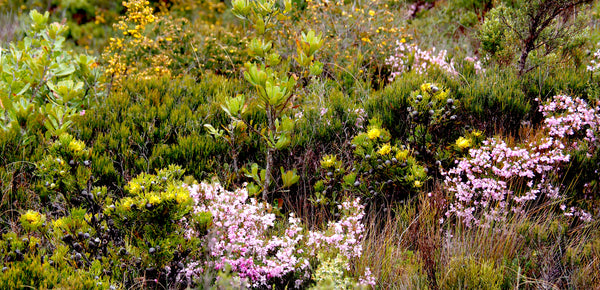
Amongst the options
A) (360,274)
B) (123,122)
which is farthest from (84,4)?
(360,274)

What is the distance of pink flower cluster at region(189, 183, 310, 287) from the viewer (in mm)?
2752

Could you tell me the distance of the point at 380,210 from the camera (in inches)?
145

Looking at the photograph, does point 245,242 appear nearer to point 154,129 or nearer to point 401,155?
point 401,155

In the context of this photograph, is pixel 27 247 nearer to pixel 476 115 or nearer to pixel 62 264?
pixel 62 264

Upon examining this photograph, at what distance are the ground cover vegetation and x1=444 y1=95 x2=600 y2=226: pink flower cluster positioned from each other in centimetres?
2

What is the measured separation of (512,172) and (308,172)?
62.0 inches

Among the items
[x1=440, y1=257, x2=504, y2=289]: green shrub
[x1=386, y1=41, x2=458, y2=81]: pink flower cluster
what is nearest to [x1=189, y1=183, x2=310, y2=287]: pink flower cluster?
[x1=440, y1=257, x2=504, y2=289]: green shrub

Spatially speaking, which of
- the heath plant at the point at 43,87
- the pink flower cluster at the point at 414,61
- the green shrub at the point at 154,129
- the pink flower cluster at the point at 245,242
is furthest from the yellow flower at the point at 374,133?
the heath plant at the point at 43,87

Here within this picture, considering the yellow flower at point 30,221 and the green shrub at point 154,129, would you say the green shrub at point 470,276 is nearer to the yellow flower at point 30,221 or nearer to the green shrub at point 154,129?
the green shrub at point 154,129

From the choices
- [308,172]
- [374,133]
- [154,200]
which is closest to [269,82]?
[374,133]

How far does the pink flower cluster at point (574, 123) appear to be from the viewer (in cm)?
372

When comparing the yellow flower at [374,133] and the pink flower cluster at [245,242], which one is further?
the yellow flower at [374,133]

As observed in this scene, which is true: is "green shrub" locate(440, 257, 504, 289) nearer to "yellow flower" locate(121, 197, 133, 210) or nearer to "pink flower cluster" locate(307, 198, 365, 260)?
"pink flower cluster" locate(307, 198, 365, 260)

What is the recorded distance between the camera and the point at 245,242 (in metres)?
2.88
